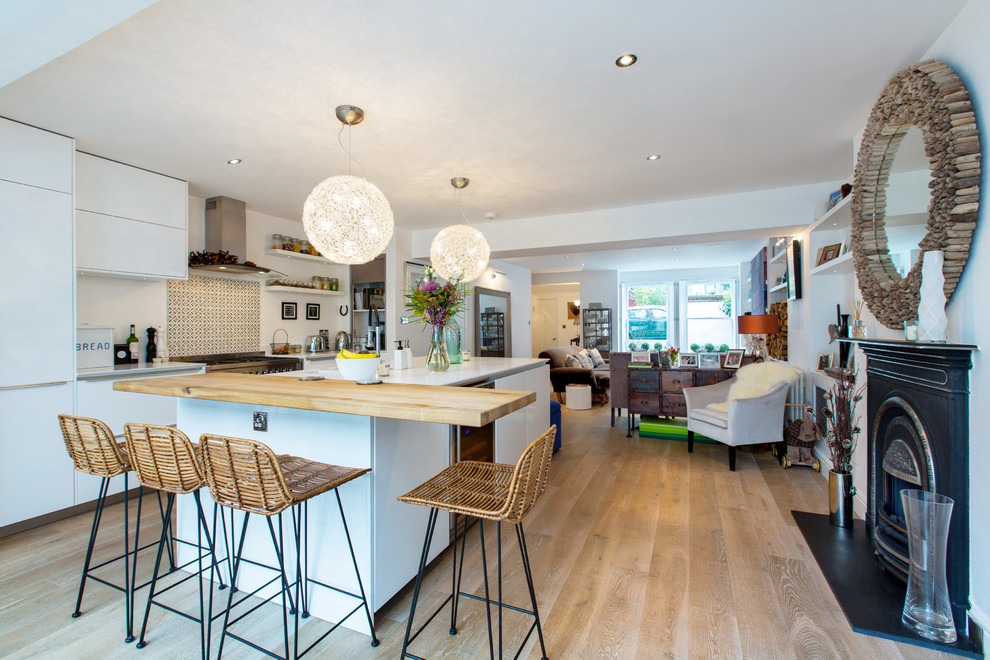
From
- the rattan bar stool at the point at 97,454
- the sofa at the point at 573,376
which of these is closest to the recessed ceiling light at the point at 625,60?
the rattan bar stool at the point at 97,454

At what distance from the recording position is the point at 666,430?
5.11 metres

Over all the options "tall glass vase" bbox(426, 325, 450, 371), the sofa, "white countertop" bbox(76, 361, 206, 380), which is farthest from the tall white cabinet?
the sofa

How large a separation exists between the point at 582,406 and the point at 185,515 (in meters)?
5.48

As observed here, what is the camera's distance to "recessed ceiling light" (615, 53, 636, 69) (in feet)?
7.02

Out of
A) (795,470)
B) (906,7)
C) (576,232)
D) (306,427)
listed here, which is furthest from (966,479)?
(576,232)

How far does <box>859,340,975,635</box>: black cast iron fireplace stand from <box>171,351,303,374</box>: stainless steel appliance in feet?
14.7

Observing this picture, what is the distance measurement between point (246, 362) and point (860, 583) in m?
4.52

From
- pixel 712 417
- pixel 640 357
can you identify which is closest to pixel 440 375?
pixel 712 417

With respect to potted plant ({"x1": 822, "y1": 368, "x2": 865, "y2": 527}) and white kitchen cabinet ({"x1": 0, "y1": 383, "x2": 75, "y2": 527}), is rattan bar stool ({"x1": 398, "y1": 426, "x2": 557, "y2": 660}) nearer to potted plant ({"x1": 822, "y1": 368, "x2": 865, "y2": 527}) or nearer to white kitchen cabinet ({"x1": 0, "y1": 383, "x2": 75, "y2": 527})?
potted plant ({"x1": 822, "y1": 368, "x2": 865, "y2": 527})

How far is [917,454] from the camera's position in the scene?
6.56 feet

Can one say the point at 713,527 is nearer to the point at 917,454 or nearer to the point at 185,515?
the point at 917,454

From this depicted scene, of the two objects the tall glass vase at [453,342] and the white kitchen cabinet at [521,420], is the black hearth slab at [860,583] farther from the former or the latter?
the tall glass vase at [453,342]

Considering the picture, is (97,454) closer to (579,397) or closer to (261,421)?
(261,421)

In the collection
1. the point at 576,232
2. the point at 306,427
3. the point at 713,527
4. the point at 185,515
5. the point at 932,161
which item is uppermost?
the point at 576,232
